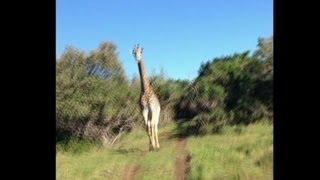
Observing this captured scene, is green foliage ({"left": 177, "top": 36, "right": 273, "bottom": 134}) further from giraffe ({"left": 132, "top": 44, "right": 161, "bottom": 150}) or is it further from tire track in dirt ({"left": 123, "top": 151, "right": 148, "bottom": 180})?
tire track in dirt ({"left": 123, "top": 151, "right": 148, "bottom": 180})

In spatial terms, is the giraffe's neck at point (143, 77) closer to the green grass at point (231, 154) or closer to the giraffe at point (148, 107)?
the giraffe at point (148, 107)

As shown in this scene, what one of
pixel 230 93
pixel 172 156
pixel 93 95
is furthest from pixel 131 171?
pixel 230 93

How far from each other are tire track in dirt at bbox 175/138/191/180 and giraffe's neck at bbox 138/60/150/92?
0.22 m

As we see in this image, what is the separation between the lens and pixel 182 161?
5.37 ft

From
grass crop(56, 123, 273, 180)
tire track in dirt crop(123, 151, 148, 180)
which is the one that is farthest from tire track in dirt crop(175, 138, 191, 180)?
tire track in dirt crop(123, 151, 148, 180)

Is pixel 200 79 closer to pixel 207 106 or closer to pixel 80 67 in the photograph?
pixel 207 106

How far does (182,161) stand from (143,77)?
32cm

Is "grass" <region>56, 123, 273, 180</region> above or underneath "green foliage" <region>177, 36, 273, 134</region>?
underneath

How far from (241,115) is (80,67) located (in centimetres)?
61

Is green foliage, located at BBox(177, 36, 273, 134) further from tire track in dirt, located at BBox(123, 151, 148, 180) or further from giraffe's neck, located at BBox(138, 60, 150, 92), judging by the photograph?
tire track in dirt, located at BBox(123, 151, 148, 180)

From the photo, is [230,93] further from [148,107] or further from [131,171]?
[131,171]

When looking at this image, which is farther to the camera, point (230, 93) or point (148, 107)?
point (230, 93)

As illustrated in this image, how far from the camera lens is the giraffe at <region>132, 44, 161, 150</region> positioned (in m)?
1.60

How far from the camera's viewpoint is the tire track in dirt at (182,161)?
1.61 meters
